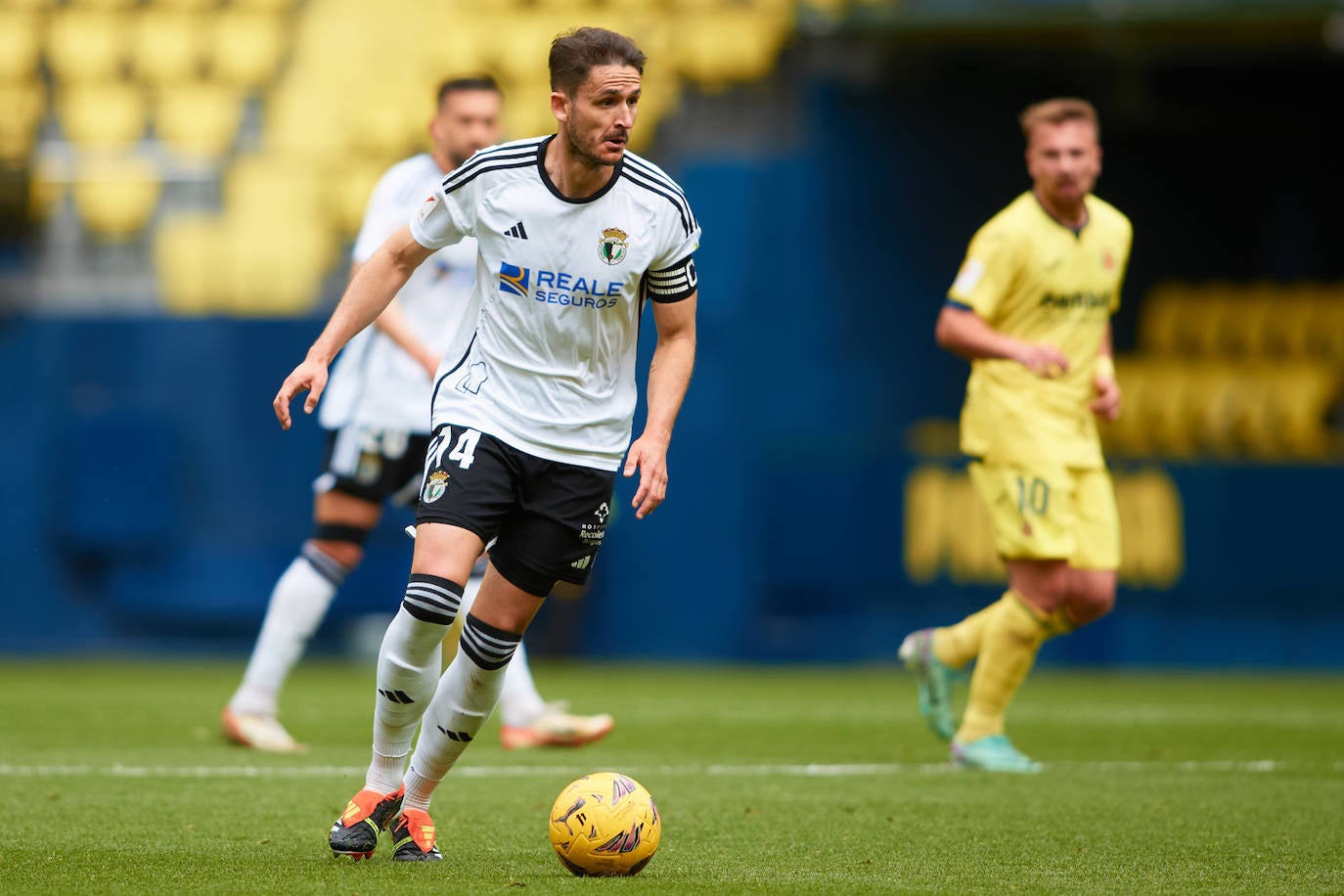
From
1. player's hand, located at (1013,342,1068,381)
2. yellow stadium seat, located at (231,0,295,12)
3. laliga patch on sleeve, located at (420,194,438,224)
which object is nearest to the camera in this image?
laliga patch on sleeve, located at (420,194,438,224)

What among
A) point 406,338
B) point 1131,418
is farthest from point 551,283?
point 1131,418

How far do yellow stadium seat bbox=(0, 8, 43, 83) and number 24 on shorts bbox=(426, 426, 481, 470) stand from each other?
12.1 m

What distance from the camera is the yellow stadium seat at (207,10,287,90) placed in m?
15.4

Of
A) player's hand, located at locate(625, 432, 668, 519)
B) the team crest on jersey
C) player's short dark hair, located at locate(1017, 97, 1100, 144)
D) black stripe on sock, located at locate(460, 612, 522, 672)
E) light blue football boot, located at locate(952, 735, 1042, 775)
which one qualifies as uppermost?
player's short dark hair, located at locate(1017, 97, 1100, 144)

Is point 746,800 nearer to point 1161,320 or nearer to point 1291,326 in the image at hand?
point 1291,326

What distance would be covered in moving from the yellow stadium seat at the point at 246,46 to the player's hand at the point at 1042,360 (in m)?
10.3

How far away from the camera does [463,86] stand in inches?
281

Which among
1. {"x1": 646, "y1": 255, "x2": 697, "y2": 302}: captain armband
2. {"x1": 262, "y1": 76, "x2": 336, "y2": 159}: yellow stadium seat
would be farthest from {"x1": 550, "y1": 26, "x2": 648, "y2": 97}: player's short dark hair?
{"x1": 262, "y1": 76, "x2": 336, "y2": 159}: yellow stadium seat

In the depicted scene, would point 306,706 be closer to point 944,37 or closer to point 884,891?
point 884,891

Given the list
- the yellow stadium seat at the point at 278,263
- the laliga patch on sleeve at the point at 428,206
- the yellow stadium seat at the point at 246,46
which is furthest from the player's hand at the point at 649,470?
the yellow stadium seat at the point at 246,46

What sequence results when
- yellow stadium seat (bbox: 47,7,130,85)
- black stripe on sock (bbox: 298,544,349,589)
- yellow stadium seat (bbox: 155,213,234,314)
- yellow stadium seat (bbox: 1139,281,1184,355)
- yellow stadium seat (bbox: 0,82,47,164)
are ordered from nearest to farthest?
1. black stripe on sock (bbox: 298,544,349,589)
2. yellow stadium seat (bbox: 155,213,234,314)
3. yellow stadium seat (bbox: 0,82,47,164)
4. yellow stadium seat (bbox: 1139,281,1184,355)
5. yellow stadium seat (bbox: 47,7,130,85)

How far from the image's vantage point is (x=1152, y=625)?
41.5 feet

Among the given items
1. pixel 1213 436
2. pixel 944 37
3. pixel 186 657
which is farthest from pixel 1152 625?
pixel 186 657

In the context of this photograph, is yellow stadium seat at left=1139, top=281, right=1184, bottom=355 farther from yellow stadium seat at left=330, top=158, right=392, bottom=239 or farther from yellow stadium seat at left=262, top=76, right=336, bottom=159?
yellow stadium seat at left=262, top=76, right=336, bottom=159
